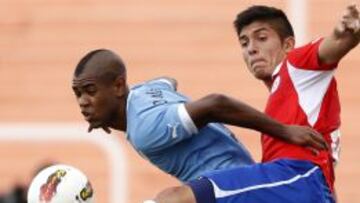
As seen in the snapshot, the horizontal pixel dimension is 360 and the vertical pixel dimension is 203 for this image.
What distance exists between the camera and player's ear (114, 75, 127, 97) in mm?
7438

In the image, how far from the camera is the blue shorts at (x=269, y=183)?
7215mm

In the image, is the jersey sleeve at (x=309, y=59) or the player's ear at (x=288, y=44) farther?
the player's ear at (x=288, y=44)

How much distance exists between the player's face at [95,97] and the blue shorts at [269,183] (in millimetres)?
561

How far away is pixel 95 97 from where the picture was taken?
7418 mm

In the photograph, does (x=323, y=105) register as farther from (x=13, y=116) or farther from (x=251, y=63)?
(x=13, y=116)

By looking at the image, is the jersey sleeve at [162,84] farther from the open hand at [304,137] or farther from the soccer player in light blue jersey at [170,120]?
the open hand at [304,137]

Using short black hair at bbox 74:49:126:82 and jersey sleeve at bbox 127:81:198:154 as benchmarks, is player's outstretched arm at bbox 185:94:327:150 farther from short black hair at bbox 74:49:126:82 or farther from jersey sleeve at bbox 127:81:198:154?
short black hair at bbox 74:49:126:82

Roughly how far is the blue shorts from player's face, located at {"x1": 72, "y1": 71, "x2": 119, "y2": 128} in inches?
22.1

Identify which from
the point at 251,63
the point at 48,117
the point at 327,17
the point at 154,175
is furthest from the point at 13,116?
the point at 251,63

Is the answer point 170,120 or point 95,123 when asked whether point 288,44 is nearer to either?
point 170,120

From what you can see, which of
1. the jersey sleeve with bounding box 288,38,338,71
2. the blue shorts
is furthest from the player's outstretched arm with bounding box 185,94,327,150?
the jersey sleeve with bounding box 288,38,338,71

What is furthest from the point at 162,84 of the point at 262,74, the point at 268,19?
the point at 268,19

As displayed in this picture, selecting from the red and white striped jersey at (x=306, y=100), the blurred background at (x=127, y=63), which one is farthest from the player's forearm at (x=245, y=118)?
the blurred background at (x=127, y=63)

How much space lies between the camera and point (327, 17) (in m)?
13.5
